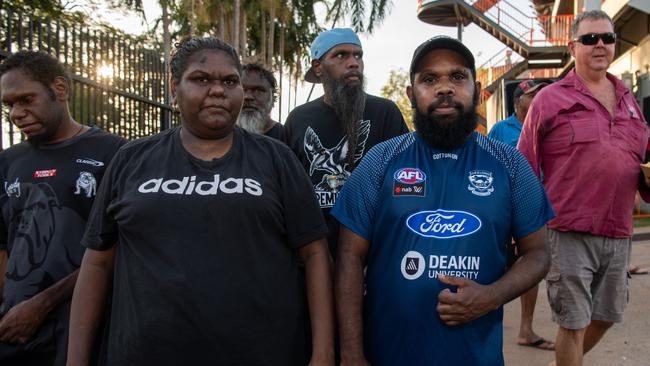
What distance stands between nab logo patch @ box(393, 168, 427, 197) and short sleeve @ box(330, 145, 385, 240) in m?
0.08

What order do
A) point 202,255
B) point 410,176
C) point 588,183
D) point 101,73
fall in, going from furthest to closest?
point 101,73, point 588,183, point 410,176, point 202,255

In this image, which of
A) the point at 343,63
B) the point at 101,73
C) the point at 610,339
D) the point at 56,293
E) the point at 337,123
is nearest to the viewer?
the point at 56,293

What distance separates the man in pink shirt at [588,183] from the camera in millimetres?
3781

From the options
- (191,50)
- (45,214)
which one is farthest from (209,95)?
(45,214)

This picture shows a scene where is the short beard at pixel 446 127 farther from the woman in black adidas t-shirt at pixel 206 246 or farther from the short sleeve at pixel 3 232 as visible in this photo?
the short sleeve at pixel 3 232

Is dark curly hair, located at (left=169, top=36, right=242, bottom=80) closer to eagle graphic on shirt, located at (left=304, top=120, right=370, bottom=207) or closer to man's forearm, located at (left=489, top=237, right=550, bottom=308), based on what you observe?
eagle graphic on shirt, located at (left=304, top=120, right=370, bottom=207)

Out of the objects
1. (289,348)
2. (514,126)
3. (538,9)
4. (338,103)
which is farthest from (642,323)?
(538,9)

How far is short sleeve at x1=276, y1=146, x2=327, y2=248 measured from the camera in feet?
7.77

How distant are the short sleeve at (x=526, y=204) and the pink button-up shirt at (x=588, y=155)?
1.54m

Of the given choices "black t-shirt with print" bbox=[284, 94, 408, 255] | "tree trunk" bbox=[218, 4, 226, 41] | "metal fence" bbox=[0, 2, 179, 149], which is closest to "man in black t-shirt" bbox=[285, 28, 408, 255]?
"black t-shirt with print" bbox=[284, 94, 408, 255]

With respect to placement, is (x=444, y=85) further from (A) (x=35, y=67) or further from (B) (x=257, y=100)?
(A) (x=35, y=67)

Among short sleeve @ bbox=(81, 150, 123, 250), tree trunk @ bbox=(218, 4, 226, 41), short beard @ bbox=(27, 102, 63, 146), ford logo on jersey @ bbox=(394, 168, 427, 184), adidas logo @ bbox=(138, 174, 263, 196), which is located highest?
tree trunk @ bbox=(218, 4, 226, 41)

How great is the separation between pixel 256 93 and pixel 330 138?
3.59 feet

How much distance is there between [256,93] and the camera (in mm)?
4207
